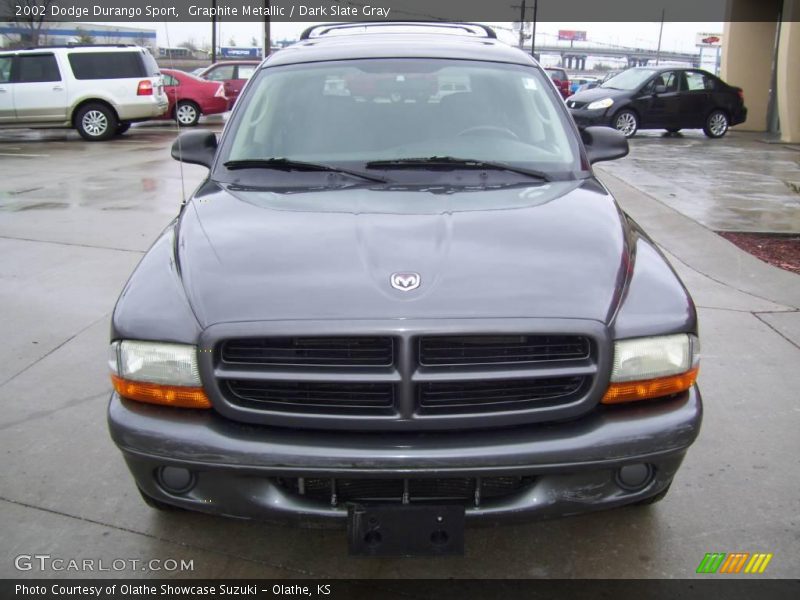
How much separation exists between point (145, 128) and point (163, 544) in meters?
19.3

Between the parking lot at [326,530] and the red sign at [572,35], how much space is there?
406ft

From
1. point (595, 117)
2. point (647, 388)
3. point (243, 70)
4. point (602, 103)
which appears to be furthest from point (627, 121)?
point (647, 388)

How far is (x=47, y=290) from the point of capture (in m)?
5.78

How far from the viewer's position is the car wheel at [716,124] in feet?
60.7

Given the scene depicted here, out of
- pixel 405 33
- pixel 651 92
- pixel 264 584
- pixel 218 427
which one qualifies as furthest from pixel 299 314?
pixel 651 92

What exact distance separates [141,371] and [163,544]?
2.61 feet

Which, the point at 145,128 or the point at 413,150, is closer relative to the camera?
the point at 413,150

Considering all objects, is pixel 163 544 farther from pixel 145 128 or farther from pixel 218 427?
pixel 145 128

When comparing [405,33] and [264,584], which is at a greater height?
[405,33]

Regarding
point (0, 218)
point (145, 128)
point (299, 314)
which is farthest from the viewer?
point (145, 128)

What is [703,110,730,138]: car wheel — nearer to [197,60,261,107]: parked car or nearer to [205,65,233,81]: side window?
[197,60,261,107]: parked car

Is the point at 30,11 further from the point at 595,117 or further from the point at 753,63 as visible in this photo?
the point at 753,63

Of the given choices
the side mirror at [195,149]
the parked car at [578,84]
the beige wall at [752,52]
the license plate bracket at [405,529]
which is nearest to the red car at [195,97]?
the beige wall at [752,52]

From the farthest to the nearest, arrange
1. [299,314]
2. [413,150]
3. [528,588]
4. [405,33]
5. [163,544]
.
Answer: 1. [405,33]
2. [413,150]
3. [163,544]
4. [528,588]
5. [299,314]
